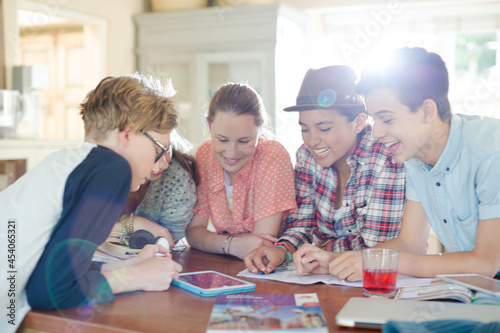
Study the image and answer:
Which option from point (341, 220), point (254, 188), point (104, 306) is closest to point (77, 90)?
point (254, 188)

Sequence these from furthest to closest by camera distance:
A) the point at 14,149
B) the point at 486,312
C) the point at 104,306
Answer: the point at 14,149 < the point at 104,306 < the point at 486,312

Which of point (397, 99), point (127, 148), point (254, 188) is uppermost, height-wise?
point (397, 99)

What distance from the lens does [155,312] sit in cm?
105

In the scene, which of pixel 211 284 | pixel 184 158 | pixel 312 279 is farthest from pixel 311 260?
pixel 184 158

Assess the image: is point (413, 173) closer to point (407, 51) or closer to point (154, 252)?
point (407, 51)

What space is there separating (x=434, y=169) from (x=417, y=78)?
0.27 meters

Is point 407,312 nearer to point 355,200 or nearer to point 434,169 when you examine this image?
point 434,169

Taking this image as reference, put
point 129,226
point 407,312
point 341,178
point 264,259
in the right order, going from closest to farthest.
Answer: point 407,312 → point 264,259 → point 129,226 → point 341,178

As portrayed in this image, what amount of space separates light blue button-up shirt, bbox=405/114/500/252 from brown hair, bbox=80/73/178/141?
0.78m

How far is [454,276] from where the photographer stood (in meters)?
1.23

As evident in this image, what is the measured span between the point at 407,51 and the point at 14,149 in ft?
8.47

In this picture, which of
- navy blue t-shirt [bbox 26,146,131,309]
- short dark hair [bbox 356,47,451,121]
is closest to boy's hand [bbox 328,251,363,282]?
short dark hair [bbox 356,47,451,121]

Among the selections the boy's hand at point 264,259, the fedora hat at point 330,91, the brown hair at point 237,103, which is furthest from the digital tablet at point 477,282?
the brown hair at point 237,103

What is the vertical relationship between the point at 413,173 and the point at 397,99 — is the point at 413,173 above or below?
below
